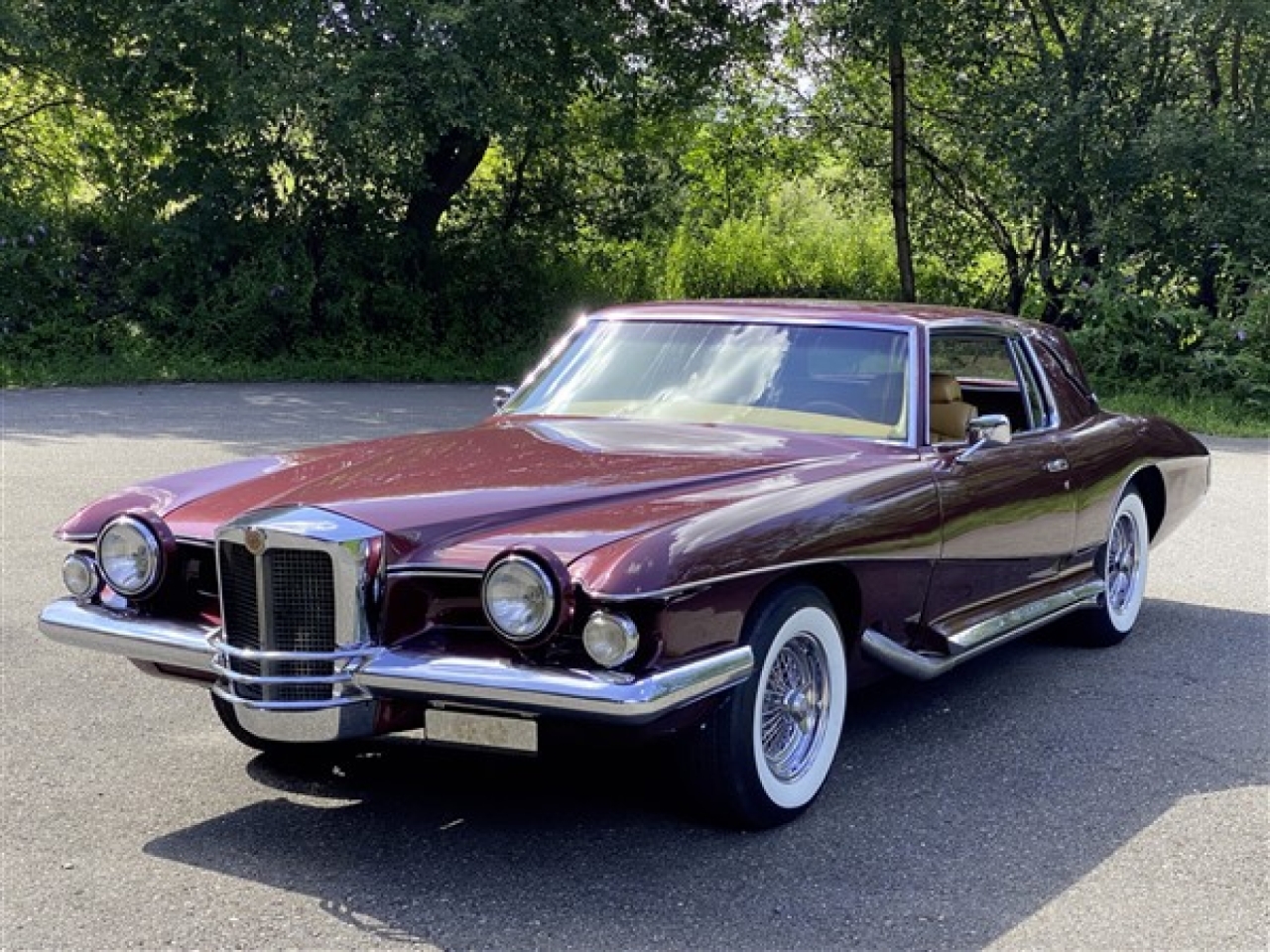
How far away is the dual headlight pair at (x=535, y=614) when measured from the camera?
3.34 m

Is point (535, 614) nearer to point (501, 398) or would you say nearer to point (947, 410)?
point (947, 410)

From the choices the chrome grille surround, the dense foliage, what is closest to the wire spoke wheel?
the chrome grille surround

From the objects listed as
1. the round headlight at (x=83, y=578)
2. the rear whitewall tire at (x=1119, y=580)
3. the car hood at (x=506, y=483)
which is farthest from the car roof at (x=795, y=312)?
the round headlight at (x=83, y=578)

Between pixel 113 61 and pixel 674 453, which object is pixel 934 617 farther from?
pixel 113 61

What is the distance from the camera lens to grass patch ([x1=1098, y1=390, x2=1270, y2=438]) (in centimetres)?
1531

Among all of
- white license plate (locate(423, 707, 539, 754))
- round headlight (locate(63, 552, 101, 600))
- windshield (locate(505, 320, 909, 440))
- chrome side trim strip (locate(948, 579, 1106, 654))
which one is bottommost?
chrome side trim strip (locate(948, 579, 1106, 654))

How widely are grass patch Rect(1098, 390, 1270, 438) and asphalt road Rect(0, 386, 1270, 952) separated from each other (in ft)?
33.5

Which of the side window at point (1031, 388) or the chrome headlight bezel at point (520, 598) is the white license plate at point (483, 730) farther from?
the side window at point (1031, 388)

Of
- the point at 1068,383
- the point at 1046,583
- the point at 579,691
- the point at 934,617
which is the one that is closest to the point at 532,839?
the point at 579,691

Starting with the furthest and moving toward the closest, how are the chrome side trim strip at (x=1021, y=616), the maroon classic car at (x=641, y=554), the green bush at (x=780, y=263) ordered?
1. the green bush at (x=780, y=263)
2. the chrome side trim strip at (x=1021, y=616)
3. the maroon classic car at (x=641, y=554)

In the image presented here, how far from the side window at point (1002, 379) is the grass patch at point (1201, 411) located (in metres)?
9.78

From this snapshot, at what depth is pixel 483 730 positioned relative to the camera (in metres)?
3.46

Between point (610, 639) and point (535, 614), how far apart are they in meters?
0.19

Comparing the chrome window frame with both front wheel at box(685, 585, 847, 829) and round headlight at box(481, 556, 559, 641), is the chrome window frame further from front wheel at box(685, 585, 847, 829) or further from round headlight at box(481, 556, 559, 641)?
round headlight at box(481, 556, 559, 641)
